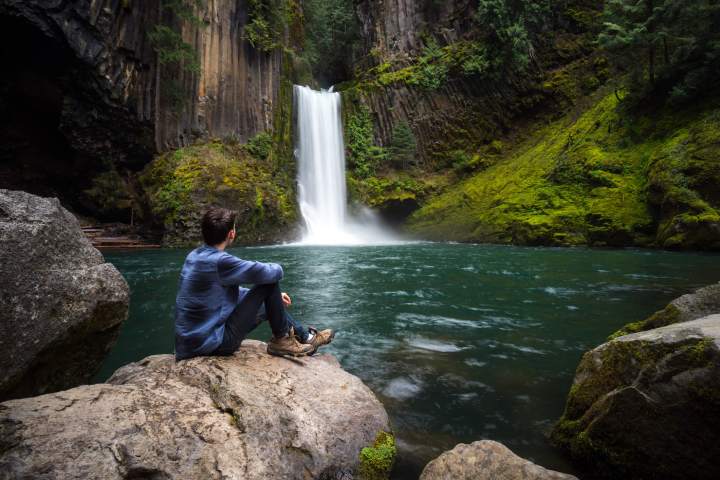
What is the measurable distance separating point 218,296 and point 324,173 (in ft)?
73.6

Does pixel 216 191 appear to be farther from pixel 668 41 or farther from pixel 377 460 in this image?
pixel 668 41

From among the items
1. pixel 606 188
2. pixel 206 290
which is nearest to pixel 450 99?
pixel 606 188

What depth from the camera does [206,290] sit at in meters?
3.01

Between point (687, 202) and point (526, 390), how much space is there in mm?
12067

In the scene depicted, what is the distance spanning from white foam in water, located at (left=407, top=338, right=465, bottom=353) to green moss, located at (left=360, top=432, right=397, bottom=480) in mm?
2253

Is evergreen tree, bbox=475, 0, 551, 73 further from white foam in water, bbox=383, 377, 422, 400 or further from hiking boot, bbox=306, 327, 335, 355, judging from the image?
hiking boot, bbox=306, 327, 335, 355

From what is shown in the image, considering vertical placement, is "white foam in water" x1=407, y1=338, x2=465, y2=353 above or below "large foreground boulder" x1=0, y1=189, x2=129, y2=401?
below

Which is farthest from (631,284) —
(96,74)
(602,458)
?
(96,74)

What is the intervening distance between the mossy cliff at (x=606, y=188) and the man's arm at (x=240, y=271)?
45.4 feet

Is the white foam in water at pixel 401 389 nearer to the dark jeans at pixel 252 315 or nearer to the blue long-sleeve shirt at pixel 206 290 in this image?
the dark jeans at pixel 252 315

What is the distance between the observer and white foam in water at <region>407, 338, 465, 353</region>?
484cm

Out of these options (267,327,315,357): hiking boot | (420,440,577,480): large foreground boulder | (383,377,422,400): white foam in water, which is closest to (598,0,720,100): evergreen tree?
(383,377,422,400): white foam in water

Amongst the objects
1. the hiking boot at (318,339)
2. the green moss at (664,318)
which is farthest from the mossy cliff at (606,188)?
the hiking boot at (318,339)

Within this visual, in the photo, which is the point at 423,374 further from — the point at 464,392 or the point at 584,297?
the point at 584,297
